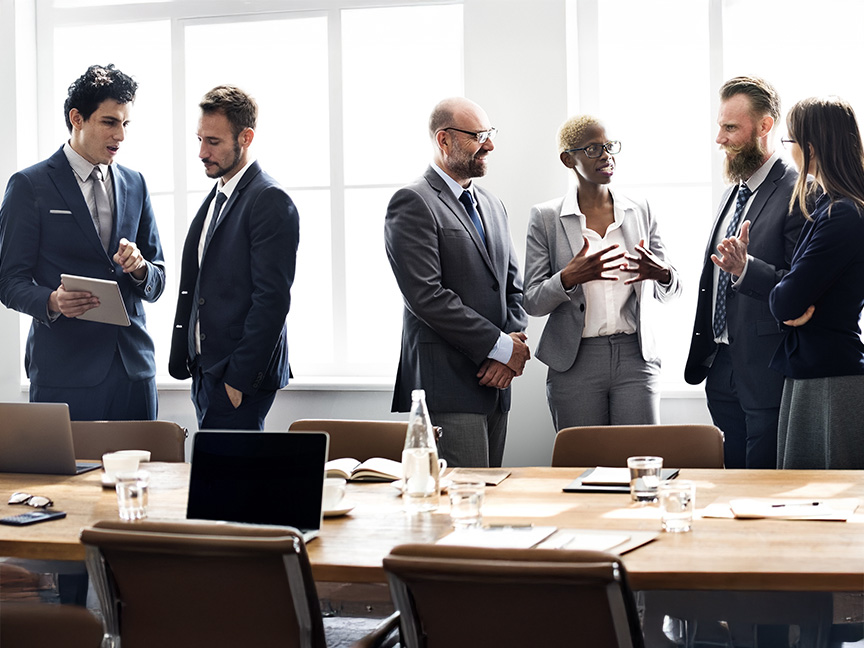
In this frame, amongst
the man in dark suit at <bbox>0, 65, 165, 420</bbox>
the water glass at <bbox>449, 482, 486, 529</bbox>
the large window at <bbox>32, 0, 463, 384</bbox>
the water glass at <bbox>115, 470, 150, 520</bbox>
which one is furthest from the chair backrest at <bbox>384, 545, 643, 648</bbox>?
the large window at <bbox>32, 0, 463, 384</bbox>

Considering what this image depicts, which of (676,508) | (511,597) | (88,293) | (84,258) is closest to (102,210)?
(84,258)

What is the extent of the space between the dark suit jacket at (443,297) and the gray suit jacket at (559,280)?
163mm

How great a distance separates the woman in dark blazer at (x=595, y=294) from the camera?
3.82 m

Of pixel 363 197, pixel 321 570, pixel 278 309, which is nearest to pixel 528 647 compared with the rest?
pixel 321 570

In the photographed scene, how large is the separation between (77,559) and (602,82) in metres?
3.81

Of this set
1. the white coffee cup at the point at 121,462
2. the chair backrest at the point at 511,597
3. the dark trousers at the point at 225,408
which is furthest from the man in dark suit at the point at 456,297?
the chair backrest at the point at 511,597

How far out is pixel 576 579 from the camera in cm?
145

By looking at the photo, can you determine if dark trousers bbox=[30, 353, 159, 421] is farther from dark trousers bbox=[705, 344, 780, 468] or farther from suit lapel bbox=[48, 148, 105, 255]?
dark trousers bbox=[705, 344, 780, 468]

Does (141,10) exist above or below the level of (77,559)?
above

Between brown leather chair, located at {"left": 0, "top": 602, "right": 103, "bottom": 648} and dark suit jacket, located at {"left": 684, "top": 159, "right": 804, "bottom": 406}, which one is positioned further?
dark suit jacket, located at {"left": 684, "top": 159, "right": 804, "bottom": 406}

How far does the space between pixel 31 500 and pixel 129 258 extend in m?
1.76

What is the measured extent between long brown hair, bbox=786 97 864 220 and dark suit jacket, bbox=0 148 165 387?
106 inches

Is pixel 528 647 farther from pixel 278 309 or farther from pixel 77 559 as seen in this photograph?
pixel 278 309

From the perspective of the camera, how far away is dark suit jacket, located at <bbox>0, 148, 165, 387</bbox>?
406 centimetres
